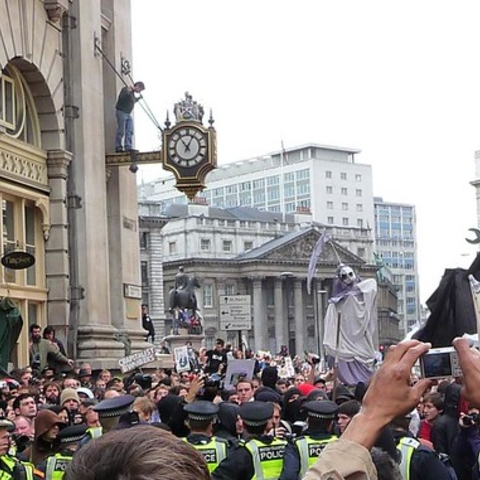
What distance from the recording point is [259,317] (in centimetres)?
13575

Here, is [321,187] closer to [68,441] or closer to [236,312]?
[236,312]

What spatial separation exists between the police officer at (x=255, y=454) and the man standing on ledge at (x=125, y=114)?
1535 centimetres

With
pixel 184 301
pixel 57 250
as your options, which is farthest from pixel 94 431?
pixel 184 301

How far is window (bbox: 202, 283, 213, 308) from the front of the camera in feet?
430

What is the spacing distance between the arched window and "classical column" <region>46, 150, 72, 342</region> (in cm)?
55

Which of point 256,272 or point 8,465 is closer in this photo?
point 8,465

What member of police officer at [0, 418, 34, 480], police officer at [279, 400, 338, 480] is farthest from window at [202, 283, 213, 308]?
police officer at [0, 418, 34, 480]

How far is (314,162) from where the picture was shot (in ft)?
610

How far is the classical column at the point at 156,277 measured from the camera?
10919cm

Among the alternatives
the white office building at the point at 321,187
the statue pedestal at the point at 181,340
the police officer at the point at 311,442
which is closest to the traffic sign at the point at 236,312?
the statue pedestal at the point at 181,340

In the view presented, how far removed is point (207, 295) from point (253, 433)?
407ft

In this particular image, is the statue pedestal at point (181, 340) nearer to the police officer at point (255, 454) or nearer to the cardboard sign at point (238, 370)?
the cardboard sign at point (238, 370)

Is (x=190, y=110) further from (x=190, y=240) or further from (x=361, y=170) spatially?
(x=361, y=170)

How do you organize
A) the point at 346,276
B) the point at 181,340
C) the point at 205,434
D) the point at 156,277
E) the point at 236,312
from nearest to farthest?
the point at 205,434, the point at 346,276, the point at 236,312, the point at 181,340, the point at 156,277
